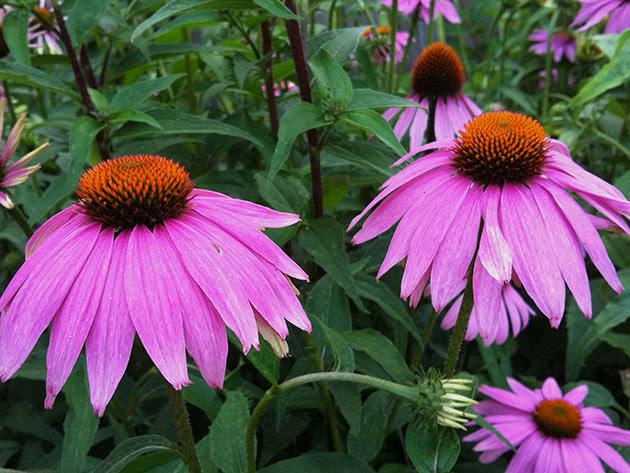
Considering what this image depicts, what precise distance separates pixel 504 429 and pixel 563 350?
1.56 feet

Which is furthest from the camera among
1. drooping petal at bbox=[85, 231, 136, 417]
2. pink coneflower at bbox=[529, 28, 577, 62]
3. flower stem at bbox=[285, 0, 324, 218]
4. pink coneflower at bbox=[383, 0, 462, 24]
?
pink coneflower at bbox=[529, 28, 577, 62]

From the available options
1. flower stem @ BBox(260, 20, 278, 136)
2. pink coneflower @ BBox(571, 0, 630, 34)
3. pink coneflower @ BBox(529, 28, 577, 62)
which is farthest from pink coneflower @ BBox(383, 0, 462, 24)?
flower stem @ BBox(260, 20, 278, 136)

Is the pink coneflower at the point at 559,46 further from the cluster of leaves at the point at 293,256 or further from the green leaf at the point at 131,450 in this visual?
the green leaf at the point at 131,450

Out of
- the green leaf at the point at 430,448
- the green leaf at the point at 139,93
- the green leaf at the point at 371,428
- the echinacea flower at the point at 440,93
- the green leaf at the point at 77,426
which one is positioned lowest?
the green leaf at the point at 371,428

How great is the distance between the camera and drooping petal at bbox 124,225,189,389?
473mm

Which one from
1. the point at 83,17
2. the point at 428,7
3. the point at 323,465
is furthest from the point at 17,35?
the point at 428,7

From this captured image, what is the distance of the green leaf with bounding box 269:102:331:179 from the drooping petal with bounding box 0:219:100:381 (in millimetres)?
204

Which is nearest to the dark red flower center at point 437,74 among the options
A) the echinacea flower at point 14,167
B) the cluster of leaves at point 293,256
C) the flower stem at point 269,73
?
the cluster of leaves at point 293,256

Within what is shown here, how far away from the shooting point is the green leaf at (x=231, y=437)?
0.62 meters

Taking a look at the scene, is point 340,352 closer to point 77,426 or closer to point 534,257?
point 534,257

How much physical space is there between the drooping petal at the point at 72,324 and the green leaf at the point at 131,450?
0.45ft

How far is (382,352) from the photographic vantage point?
0.69 meters

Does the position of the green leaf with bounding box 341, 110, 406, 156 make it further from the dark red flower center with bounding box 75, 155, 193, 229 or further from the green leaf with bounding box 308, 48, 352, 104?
the dark red flower center with bounding box 75, 155, 193, 229

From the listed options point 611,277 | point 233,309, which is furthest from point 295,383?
point 611,277
